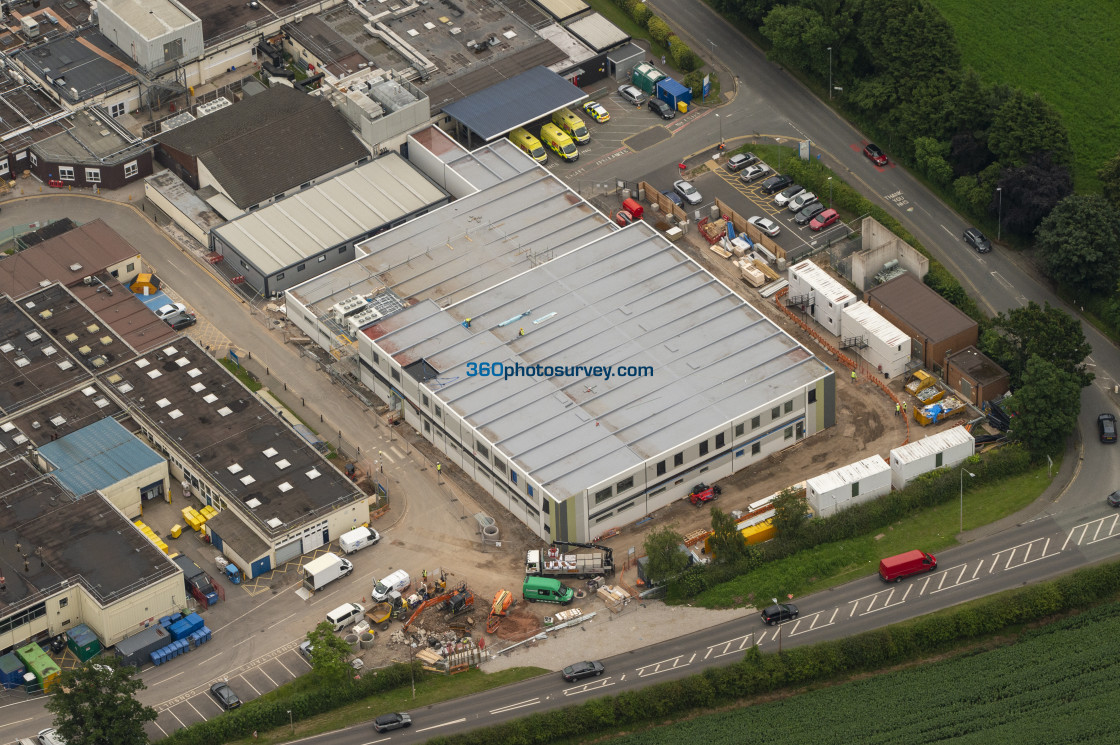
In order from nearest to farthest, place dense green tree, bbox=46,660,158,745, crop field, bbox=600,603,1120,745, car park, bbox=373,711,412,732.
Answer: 1. dense green tree, bbox=46,660,158,745
2. crop field, bbox=600,603,1120,745
3. car park, bbox=373,711,412,732

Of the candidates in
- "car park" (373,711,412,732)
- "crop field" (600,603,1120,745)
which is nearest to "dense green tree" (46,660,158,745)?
"car park" (373,711,412,732)

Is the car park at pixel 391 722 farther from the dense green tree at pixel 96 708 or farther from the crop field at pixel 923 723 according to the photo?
the dense green tree at pixel 96 708

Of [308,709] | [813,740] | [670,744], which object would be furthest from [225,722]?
[813,740]

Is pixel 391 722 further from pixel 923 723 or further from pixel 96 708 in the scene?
pixel 923 723

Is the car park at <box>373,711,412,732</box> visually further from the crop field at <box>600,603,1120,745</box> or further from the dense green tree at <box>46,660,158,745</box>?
the dense green tree at <box>46,660,158,745</box>

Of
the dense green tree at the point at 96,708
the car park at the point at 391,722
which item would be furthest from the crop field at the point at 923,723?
the dense green tree at the point at 96,708

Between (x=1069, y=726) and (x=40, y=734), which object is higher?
(x=1069, y=726)

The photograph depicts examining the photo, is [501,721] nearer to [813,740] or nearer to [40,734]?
[813,740]
